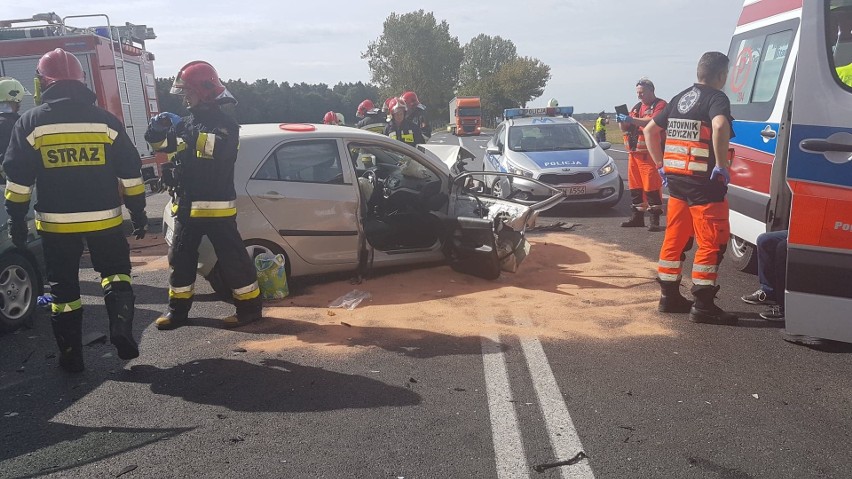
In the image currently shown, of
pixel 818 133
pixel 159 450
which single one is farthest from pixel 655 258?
pixel 159 450

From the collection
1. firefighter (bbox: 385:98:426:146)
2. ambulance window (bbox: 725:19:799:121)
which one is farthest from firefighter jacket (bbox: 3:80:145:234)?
firefighter (bbox: 385:98:426:146)

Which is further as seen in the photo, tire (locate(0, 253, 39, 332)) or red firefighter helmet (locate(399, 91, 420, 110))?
red firefighter helmet (locate(399, 91, 420, 110))

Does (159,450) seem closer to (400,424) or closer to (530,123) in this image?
(400,424)

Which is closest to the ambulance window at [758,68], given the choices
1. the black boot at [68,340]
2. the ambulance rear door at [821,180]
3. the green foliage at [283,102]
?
the ambulance rear door at [821,180]

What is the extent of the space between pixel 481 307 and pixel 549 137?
640cm

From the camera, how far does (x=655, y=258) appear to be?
706cm

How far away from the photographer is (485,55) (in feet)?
363

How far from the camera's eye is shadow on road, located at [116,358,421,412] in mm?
3705

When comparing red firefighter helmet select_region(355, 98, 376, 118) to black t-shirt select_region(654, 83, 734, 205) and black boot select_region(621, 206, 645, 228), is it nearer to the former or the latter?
black boot select_region(621, 206, 645, 228)

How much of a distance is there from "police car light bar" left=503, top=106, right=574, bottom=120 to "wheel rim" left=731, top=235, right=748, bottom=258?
6.23 metres

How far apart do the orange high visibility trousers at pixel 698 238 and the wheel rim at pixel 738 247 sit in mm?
1392

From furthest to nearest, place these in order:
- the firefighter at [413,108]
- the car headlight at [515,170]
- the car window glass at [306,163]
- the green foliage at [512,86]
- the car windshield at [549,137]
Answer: the green foliage at [512,86] < the car windshield at [549,137] < the car headlight at [515,170] < the firefighter at [413,108] < the car window glass at [306,163]

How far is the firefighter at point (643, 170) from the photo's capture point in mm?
8625

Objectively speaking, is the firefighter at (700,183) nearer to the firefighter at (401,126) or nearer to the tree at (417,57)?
the firefighter at (401,126)
